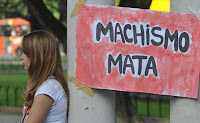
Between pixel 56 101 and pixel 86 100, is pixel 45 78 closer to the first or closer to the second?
pixel 56 101

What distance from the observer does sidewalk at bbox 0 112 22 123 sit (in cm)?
1035

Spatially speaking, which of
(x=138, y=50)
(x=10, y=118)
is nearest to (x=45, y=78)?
(x=138, y=50)

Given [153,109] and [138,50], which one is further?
[153,109]

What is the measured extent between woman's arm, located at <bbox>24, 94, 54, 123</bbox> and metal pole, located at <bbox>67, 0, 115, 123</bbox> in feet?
0.49

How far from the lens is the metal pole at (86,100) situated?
2.46 metres

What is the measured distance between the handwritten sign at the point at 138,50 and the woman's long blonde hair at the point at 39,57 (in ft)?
0.64

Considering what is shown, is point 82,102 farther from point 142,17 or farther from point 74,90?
point 142,17

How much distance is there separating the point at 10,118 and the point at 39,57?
852 cm

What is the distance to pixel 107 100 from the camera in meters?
2.49

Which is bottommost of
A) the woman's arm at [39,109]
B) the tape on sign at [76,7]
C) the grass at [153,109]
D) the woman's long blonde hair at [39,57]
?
the grass at [153,109]

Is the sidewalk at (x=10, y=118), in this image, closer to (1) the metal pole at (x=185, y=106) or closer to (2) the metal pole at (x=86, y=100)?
(2) the metal pole at (x=86, y=100)

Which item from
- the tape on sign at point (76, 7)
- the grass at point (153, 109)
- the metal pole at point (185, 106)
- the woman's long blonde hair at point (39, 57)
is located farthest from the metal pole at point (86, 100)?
the grass at point (153, 109)

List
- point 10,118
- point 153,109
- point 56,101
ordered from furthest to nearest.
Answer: point 153,109, point 10,118, point 56,101

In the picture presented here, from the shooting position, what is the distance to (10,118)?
10.8 m
